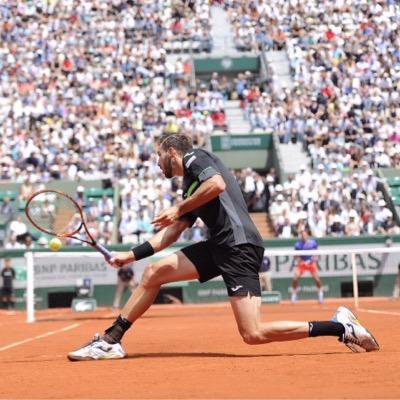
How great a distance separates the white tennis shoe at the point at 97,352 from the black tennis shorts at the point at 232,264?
99cm

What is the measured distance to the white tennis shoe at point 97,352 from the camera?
28.1 feet

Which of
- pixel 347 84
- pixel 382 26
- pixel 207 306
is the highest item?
pixel 382 26

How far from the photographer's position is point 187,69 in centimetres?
3544

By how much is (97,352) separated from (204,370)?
1295mm

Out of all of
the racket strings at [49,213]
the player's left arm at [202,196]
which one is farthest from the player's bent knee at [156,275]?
the racket strings at [49,213]

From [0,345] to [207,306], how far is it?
12.4 m

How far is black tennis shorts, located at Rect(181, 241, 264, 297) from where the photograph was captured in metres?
8.28

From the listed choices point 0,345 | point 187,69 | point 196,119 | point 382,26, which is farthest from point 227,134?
point 0,345

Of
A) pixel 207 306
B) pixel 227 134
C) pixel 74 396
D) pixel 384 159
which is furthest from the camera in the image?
pixel 227 134

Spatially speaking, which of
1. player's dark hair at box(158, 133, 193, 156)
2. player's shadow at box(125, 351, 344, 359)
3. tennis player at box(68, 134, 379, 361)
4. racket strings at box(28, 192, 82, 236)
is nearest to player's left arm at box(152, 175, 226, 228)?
tennis player at box(68, 134, 379, 361)

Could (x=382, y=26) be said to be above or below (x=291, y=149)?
above

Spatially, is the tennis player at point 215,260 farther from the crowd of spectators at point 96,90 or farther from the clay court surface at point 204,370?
the crowd of spectators at point 96,90

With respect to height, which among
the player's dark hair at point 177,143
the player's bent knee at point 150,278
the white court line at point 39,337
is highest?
the player's dark hair at point 177,143

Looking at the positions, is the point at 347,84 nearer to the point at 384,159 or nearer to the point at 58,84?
the point at 384,159
